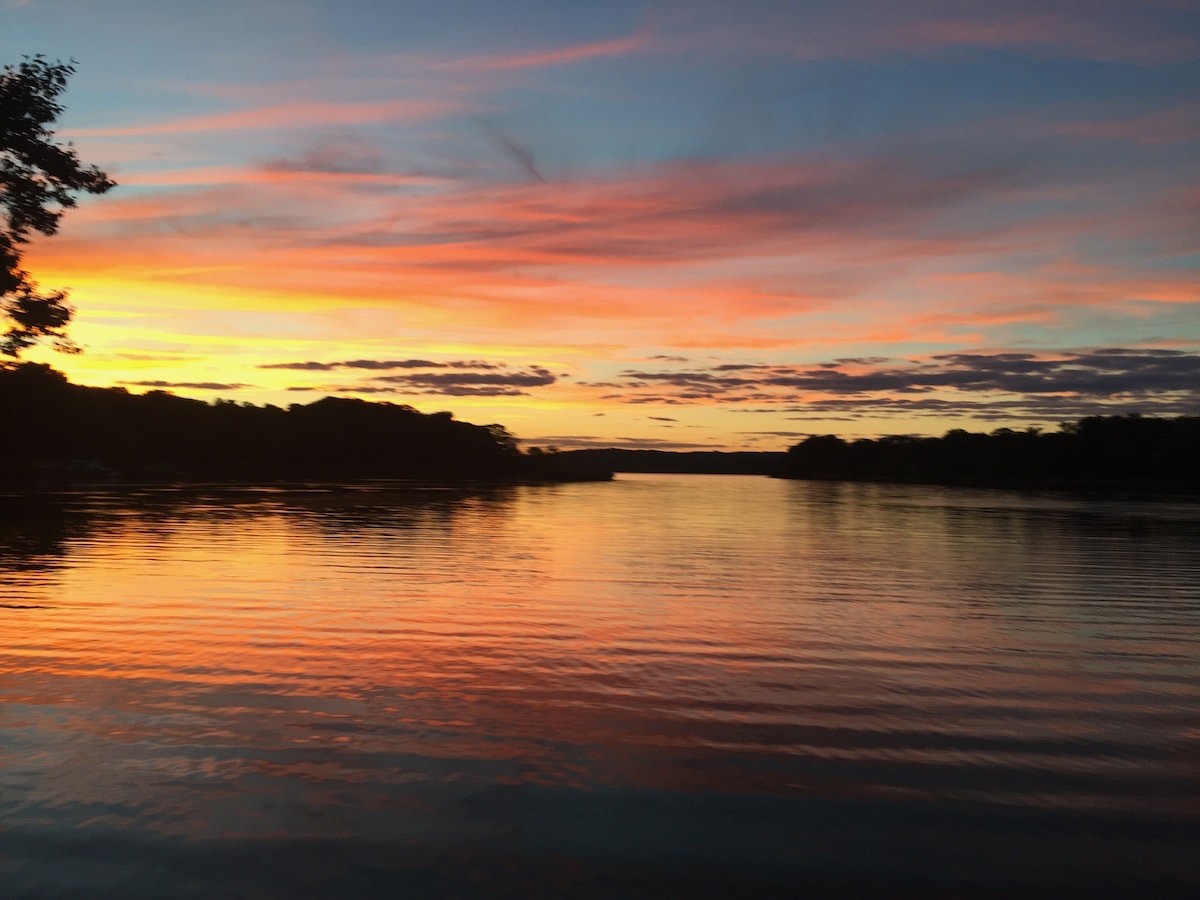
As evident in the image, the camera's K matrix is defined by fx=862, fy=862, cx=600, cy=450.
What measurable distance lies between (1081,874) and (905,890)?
1.37 metres

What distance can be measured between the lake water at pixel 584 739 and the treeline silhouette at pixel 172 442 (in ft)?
153

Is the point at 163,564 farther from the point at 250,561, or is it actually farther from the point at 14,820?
the point at 14,820

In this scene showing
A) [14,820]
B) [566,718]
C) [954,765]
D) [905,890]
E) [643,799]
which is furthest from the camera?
[566,718]

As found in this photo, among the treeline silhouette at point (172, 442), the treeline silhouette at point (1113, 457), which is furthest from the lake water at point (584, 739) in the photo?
the treeline silhouette at point (1113, 457)

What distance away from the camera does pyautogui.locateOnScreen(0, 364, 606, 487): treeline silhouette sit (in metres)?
99.4

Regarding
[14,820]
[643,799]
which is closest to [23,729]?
[14,820]

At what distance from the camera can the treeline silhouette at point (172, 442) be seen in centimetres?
9944

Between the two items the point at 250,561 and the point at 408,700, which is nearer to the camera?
the point at 408,700

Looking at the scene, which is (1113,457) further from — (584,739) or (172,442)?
(584,739)

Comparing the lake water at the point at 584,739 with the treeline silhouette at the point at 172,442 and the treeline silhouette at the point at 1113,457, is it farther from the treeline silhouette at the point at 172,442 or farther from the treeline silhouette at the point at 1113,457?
the treeline silhouette at the point at 1113,457

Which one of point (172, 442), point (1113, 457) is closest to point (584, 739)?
point (172, 442)

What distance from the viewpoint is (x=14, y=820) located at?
21.4 ft

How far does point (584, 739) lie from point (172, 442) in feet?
500

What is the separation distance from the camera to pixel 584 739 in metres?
8.98
